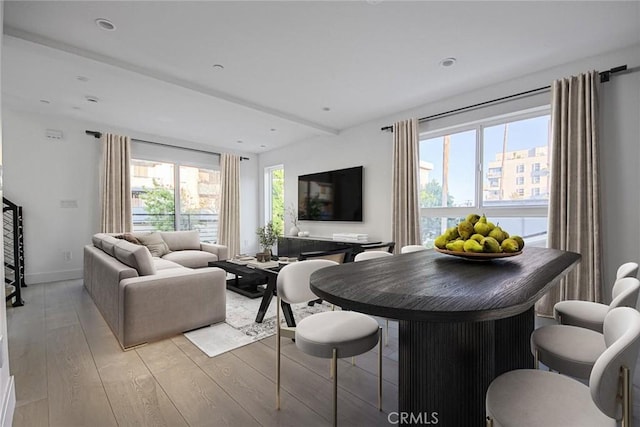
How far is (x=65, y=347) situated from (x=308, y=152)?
15.0 feet

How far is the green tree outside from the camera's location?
18.6ft

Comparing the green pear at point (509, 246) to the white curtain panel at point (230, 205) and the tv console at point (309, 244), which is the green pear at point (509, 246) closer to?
the tv console at point (309, 244)

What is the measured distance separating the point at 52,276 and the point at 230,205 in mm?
3108

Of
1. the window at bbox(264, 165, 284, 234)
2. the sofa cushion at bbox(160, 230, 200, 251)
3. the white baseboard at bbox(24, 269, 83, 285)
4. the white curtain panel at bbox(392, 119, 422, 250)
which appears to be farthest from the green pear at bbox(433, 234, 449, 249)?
the white baseboard at bbox(24, 269, 83, 285)

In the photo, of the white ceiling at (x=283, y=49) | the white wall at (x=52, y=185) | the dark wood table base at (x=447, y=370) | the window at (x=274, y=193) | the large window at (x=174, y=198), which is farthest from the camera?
the window at (x=274, y=193)

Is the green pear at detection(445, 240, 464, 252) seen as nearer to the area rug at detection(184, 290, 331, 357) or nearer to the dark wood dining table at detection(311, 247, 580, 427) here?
the dark wood dining table at detection(311, 247, 580, 427)

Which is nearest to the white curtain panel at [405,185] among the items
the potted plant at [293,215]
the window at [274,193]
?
the potted plant at [293,215]

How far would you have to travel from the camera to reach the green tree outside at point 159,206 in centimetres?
568

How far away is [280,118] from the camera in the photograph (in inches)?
175

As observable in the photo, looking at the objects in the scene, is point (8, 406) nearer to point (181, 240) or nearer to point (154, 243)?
point (154, 243)

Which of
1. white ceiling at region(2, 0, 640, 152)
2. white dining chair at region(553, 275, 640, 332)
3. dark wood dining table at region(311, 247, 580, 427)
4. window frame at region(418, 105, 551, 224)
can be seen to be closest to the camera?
dark wood dining table at region(311, 247, 580, 427)

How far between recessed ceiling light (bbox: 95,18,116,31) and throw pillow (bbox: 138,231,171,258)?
297 centimetres

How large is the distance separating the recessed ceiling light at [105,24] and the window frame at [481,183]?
143 inches

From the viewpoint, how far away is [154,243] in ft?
15.2
